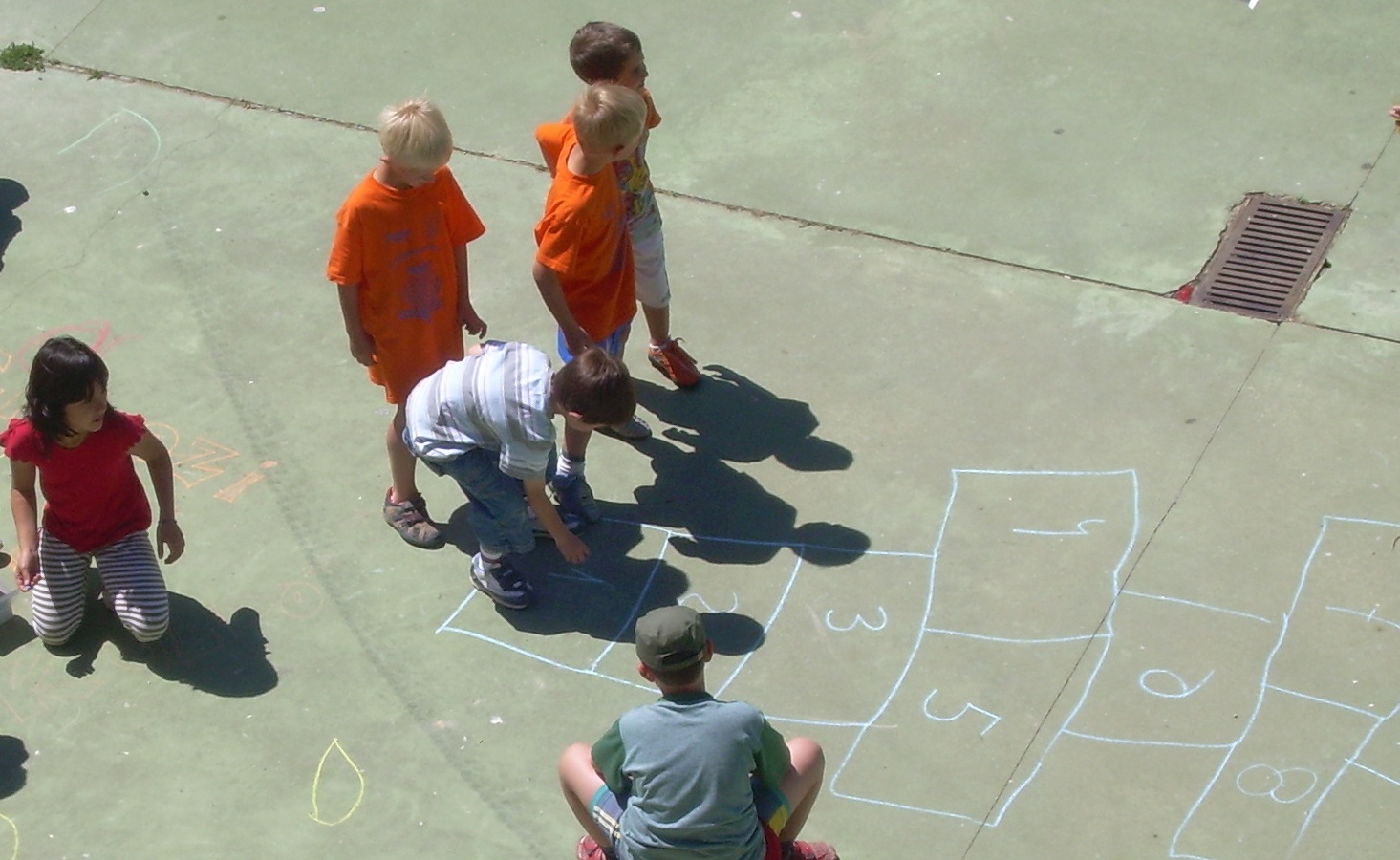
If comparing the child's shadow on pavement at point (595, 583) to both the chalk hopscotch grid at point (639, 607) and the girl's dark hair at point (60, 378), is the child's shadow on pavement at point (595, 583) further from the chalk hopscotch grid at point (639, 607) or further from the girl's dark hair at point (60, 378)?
the girl's dark hair at point (60, 378)

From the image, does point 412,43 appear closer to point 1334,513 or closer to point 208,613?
point 208,613

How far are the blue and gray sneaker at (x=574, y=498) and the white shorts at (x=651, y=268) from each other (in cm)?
73

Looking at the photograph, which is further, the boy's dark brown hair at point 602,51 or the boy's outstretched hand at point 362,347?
the boy's dark brown hair at point 602,51

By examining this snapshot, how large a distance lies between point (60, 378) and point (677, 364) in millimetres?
2037

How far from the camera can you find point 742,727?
3.51m

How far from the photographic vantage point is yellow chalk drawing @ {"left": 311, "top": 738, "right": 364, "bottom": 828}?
4301mm

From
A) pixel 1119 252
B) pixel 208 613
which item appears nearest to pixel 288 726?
pixel 208 613

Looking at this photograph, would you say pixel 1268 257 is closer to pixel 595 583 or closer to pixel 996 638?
pixel 996 638

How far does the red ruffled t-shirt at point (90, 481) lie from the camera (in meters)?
4.56

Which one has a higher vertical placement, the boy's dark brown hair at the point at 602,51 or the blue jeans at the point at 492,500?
the boy's dark brown hair at the point at 602,51

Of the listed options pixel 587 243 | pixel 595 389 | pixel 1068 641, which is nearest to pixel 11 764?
pixel 595 389

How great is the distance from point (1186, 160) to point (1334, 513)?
2.02m

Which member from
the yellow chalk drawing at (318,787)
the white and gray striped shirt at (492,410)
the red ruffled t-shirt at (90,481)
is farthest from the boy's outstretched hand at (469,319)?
the yellow chalk drawing at (318,787)

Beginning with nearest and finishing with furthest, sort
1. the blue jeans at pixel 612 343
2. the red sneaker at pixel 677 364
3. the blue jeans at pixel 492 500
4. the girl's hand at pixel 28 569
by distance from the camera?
the girl's hand at pixel 28 569 < the blue jeans at pixel 492 500 < the blue jeans at pixel 612 343 < the red sneaker at pixel 677 364
